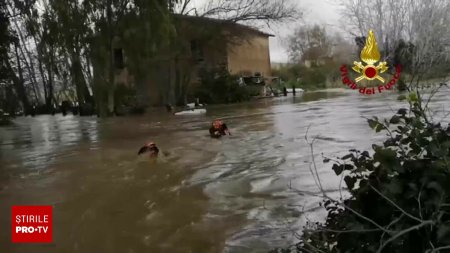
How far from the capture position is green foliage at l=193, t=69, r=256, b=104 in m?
38.9

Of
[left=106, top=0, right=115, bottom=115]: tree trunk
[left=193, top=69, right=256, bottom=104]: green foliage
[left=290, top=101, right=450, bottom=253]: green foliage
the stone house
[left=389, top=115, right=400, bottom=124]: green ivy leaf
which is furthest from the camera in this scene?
[left=193, top=69, right=256, bottom=104]: green foliage

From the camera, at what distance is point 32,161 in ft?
37.8

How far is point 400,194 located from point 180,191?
5.09 meters

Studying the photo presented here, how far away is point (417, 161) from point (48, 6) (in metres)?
25.1

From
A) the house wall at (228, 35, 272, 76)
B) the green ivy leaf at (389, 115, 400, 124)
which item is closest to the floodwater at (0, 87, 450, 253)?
the green ivy leaf at (389, 115, 400, 124)

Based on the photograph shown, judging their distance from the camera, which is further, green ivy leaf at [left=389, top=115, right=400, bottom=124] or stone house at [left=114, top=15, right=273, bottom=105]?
stone house at [left=114, top=15, right=273, bottom=105]

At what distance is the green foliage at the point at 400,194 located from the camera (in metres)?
2.16

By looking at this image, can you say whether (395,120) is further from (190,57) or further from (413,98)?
(190,57)

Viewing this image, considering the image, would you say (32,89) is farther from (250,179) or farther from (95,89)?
(250,179)

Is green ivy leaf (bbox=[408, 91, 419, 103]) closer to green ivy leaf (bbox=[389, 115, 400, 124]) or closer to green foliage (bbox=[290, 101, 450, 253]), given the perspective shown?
green foliage (bbox=[290, 101, 450, 253])

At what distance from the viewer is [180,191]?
7098 mm

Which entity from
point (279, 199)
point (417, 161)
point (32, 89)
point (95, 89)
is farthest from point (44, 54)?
Answer: point (417, 161)

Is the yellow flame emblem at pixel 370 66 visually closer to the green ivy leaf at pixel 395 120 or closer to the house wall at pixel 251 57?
the green ivy leaf at pixel 395 120

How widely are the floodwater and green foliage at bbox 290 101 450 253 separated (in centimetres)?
147
